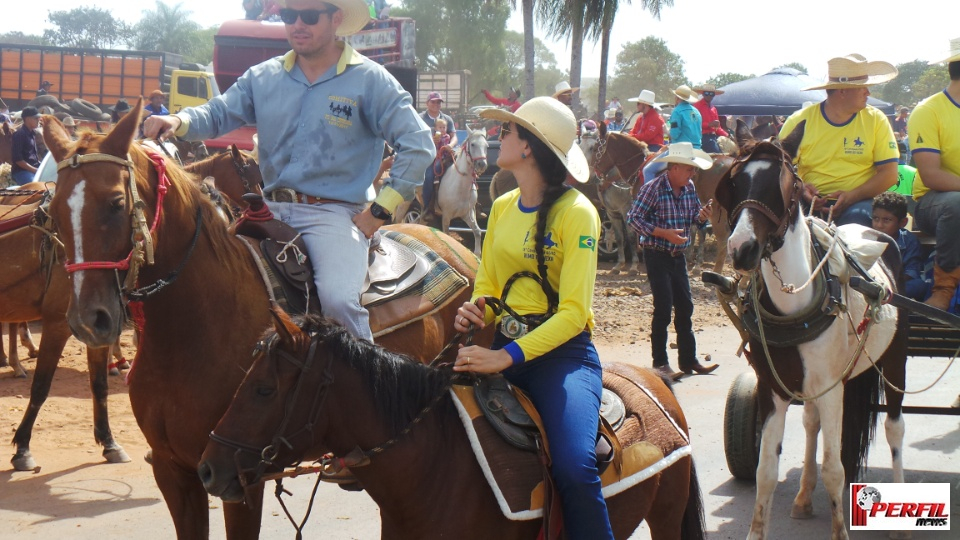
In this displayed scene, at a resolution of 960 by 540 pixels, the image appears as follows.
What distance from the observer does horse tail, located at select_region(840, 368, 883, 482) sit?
5895 millimetres

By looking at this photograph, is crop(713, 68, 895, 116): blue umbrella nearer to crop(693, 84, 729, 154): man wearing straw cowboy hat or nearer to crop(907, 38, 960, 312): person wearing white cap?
crop(693, 84, 729, 154): man wearing straw cowboy hat

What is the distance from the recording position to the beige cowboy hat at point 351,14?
4.64 metres

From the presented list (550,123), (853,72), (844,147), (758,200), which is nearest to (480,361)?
(550,123)

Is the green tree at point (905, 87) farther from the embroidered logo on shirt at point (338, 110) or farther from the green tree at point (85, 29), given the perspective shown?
the green tree at point (85, 29)

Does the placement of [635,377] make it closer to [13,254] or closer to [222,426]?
[222,426]

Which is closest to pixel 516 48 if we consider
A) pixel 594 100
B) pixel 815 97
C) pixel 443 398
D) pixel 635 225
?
pixel 594 100

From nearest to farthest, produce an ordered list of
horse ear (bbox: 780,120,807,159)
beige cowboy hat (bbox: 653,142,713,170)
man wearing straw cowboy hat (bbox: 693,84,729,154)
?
1. horse ear (bbox: 780,120,807,159)
2. beige cowboy hat (bbox: 653,142,713,170)
3. man wearing straw cowboy hat (bbox: 693,84,729,154)

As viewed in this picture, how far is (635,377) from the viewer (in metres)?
4.00

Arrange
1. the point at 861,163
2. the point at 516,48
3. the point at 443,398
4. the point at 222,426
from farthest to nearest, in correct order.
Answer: the point at 516,48 < the point at 861,163 < the point at 443,398 < the point at 222,426

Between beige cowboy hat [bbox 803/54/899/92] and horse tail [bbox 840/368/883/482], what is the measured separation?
1.83 meters

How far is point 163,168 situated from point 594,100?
99.7m

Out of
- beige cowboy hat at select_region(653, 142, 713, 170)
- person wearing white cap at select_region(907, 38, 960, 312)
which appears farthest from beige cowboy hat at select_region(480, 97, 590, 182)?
beige cowboy hat at select_region(653, 142, 713, 170)

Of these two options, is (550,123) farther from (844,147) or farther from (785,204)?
(844,147)

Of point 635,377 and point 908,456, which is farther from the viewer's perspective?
point 908,456
